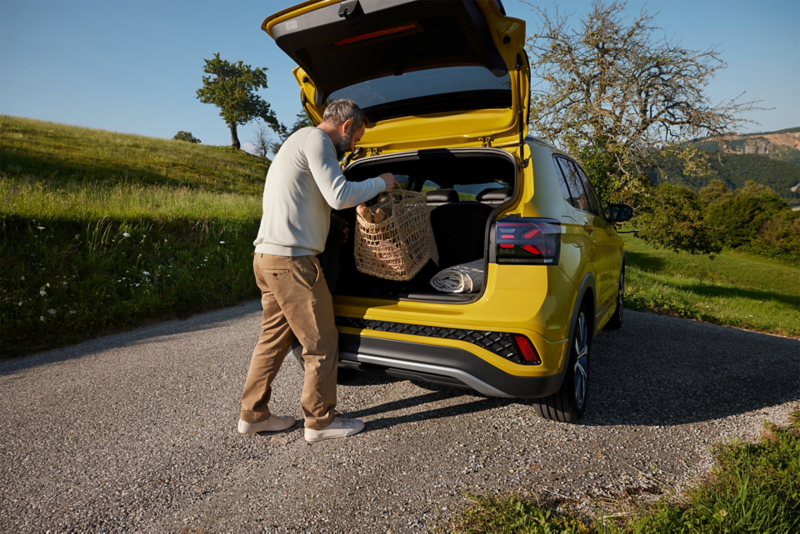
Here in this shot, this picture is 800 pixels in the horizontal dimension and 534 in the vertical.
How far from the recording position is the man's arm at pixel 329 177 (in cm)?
232

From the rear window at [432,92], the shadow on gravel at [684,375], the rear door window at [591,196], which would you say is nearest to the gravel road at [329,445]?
the shadow on gravel at [684,375]

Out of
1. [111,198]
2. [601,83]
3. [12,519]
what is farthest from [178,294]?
[601,83]

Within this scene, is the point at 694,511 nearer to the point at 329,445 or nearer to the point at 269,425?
the point at 329,445

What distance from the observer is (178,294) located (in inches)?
237

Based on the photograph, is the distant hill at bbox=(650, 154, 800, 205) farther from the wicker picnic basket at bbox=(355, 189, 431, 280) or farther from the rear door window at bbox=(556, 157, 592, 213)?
the wicker picnic basket at bbox=(355, 189, 431, 280)

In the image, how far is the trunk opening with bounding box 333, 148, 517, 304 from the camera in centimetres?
268

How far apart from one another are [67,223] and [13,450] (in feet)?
14.1

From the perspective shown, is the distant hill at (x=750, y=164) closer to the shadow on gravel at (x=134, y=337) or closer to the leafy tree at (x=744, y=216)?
the leafy tree at (x=744, y=216)

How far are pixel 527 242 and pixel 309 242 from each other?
3.72ft

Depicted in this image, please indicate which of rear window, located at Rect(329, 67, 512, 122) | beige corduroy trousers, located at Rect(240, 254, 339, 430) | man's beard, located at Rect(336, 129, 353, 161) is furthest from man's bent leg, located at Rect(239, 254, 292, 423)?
rear window, located at Rect(329, 67, 512, 122)

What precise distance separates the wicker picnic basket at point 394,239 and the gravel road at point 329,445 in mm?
987

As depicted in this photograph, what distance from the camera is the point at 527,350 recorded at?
7.36 ft

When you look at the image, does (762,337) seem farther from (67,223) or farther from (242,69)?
(242,69)

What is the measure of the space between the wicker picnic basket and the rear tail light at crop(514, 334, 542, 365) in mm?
723
